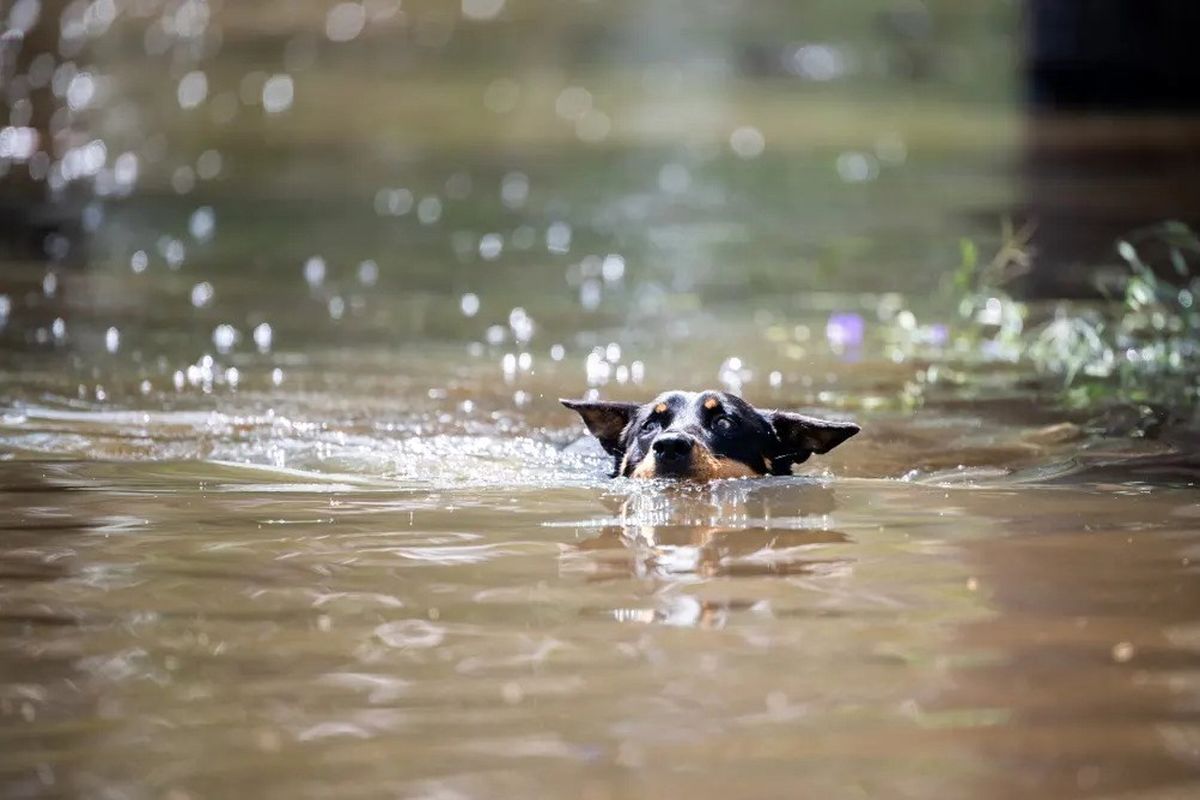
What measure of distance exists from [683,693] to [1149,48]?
2127 cm

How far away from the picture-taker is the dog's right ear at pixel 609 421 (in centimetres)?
748

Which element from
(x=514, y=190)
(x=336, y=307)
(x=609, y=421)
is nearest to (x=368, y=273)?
(x=336, y=307)

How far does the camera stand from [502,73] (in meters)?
28.8

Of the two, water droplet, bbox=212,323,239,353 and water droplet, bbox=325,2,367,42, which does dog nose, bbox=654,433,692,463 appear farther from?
water droplet, bbox=325,2,367,42

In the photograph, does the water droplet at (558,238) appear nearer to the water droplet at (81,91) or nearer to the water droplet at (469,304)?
the water droplet at (469,304)

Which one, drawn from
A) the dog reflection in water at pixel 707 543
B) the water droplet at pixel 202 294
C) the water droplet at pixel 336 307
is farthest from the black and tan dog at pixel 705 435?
the water droplet at pixel 202 294

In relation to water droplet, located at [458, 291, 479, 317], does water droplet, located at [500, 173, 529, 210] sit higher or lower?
higher

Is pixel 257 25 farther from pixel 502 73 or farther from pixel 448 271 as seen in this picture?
pixel 448 271

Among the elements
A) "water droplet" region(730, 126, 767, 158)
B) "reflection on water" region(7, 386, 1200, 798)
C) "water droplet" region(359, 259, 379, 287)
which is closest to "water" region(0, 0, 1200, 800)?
"reflection on water" region(7, 386, 1200, 798)

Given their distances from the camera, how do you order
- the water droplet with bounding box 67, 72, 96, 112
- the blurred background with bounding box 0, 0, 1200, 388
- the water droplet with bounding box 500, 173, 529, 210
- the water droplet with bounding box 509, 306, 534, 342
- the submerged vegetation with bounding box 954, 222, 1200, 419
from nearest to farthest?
the submerged vegetation with bounding box 954, 222, 1200, 419 → the water droplet with bounding box 509, 306, 534, 342 → the blurred background with bounding box 0, 0, 1200, 388 → the water droplet with bounding box 500, 173, 529, 210 → the water droplet with bounding box 67, 72, 96, 112

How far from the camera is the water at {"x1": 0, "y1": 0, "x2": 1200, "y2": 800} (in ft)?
13.0

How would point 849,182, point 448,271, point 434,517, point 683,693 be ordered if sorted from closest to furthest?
point 683,693
point 434,517
point 448,271
point 849,182

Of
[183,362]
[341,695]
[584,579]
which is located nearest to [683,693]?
[341,695]

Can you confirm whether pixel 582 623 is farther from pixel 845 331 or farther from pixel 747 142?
pixel 747 142
